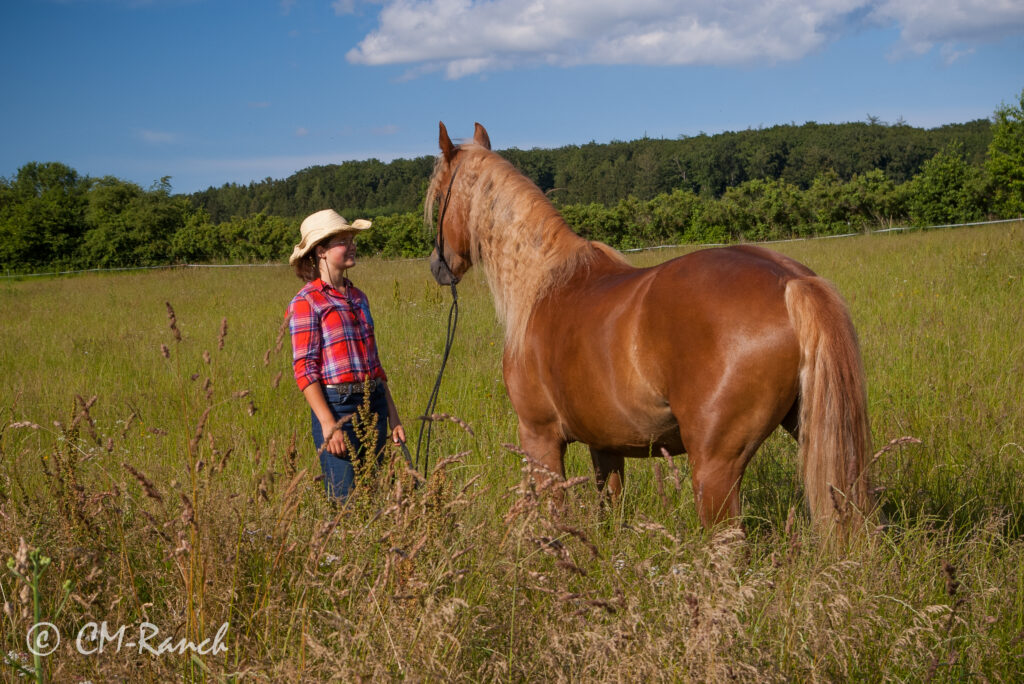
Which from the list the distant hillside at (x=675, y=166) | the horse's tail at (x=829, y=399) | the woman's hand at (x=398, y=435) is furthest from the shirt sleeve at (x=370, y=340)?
the distant hillside at (x=675, y=166)

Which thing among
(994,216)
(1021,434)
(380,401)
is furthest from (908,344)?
(994,216)

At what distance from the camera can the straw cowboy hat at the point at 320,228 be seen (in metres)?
3.19

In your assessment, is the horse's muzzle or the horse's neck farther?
the horse's muzzle

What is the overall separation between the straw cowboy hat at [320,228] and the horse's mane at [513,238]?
0.74 meters

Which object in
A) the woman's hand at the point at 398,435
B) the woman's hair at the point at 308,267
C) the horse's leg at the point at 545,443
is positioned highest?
the woman's hair at the point at 308,267

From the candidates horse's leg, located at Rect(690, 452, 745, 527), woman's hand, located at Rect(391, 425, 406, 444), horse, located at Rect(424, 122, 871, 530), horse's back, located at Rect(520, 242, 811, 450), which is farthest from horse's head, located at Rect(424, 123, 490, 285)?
horse's leg, located at Rect(690, 452, 745, 527)

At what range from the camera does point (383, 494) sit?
2.57 m

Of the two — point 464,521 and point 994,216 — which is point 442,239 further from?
point 994,216

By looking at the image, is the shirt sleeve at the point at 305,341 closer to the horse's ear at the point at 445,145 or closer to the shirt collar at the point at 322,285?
the shirt collar at the point at 322,285

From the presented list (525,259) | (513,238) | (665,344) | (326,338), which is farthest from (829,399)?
(326,338)

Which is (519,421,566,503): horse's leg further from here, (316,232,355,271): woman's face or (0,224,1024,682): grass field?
(316,232,355,271): woman's face

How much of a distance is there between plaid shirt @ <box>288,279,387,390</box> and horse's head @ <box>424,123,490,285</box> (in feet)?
3.09

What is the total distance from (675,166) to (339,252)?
7611cm

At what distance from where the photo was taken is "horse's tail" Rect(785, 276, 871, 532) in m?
2.29
